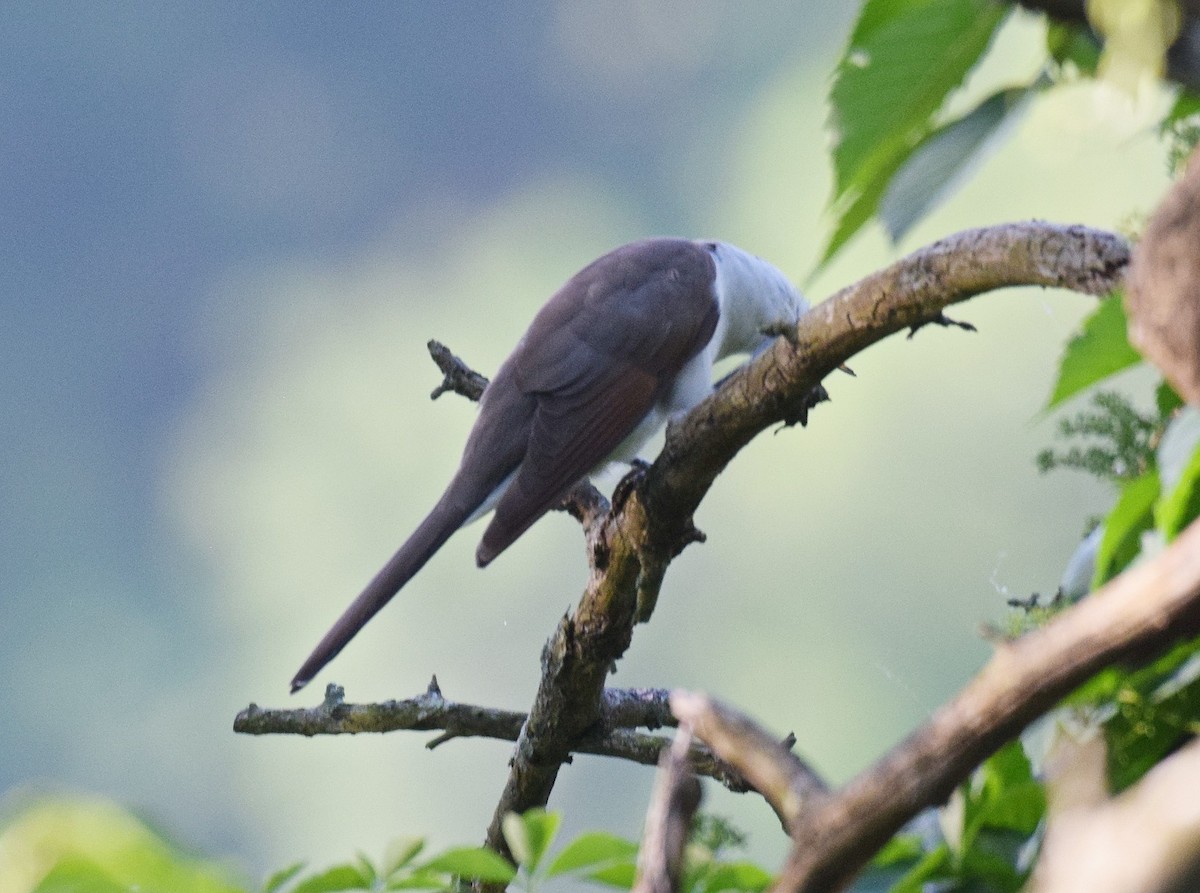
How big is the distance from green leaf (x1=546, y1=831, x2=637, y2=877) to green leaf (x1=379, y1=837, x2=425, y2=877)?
66 mm

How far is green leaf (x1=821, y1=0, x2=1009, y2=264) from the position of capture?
0.45 m

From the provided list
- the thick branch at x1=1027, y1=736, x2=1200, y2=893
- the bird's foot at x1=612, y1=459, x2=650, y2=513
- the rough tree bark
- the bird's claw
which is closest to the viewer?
the thick branch at x1=1027, y1=736, x2=1200, y2=893

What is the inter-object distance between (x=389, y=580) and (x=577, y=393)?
55cm

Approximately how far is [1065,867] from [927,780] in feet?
0.34

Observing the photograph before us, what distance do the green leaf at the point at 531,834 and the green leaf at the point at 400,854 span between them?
4cm

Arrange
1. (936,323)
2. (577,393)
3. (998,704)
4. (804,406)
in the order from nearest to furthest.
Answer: (998,704)
(936,323)
(804,406)
(577,393)

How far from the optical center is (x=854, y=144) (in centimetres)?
46

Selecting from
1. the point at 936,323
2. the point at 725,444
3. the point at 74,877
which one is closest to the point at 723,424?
the point at 725,444

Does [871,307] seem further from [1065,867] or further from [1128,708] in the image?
[1065,867]

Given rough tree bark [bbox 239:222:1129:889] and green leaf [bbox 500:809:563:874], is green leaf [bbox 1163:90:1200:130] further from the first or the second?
green leaf [bbox 500:809:563:874]

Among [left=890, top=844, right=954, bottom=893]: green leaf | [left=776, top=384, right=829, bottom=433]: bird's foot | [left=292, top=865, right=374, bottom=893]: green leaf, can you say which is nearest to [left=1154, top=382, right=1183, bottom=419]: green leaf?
[left=890, top=844, right=954, bottom=893]: green leaf

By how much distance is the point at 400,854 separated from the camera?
0.59 meters

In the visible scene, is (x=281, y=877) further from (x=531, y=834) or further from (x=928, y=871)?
(x=928, y=871)

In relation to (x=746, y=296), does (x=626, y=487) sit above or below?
below
